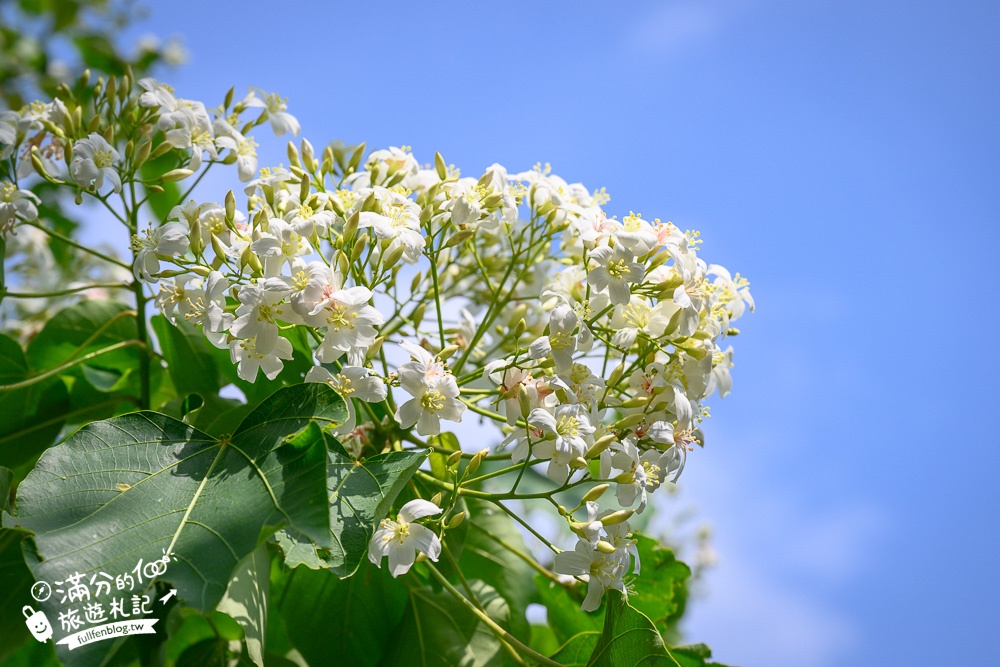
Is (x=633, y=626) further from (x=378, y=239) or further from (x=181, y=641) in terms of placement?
(x=181, y=641)

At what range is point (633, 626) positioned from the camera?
1.12m

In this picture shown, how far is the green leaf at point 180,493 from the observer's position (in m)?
0.89

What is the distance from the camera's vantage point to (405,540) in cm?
102

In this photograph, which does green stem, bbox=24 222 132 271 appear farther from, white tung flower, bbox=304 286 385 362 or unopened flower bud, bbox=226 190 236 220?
white tung flower, bbox=304 286 385 362

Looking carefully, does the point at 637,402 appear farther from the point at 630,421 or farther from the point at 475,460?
the point at 475,460

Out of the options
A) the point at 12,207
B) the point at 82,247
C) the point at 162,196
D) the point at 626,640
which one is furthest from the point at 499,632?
the point at 162,196

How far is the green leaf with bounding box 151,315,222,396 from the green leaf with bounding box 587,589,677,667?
0.82m

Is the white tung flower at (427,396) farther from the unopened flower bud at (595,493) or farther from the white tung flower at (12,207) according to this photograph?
the white tung flower at (12,207)

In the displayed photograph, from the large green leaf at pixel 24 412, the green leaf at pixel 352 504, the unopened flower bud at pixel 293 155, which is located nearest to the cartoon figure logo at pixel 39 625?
the green leaf at pixel 352 504

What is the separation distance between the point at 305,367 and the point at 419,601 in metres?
0.44

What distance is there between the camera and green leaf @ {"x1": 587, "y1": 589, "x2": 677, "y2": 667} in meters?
1.09

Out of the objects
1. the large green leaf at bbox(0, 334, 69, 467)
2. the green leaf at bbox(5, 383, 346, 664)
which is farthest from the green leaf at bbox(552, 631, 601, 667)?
the large green leaf at bbox(0, 334, 69, 467)

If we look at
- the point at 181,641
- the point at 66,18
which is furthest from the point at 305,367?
the point at 66,18

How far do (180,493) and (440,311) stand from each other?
1.46 ft
